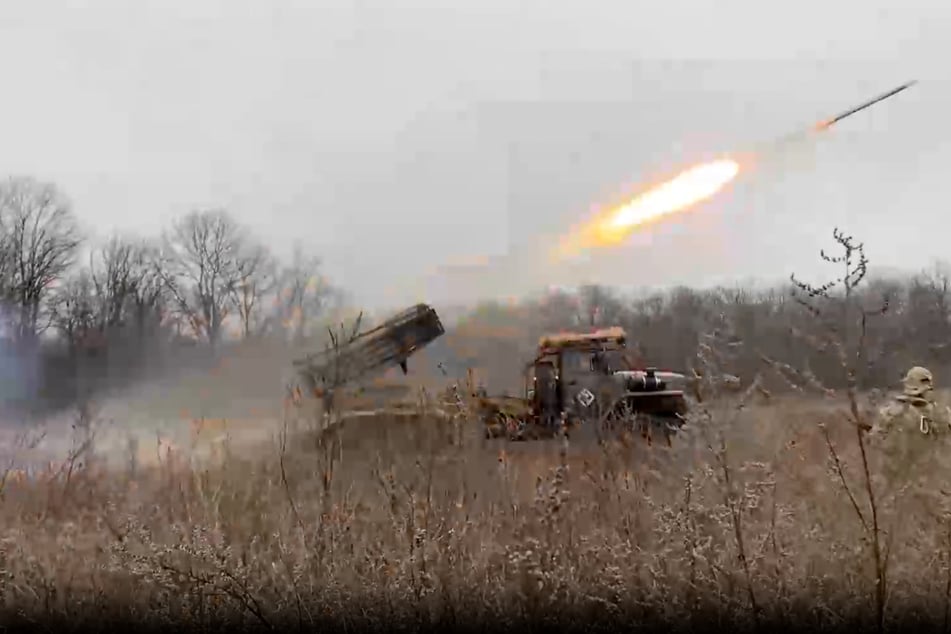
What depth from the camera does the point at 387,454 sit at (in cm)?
586

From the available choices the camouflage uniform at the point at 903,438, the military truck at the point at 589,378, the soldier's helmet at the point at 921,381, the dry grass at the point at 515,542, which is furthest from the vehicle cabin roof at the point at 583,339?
the camouflage uniform at the point at 903,438

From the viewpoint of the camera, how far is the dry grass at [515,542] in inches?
159

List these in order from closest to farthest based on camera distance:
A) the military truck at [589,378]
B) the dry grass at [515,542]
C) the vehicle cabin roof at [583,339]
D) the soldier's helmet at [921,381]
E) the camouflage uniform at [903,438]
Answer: the dry grass at [515,542], the camouflage uniform at [903,438], the soldier's helmet at [921,381], the military truck at [589,378], the vehicle cabin roof at [583,339]

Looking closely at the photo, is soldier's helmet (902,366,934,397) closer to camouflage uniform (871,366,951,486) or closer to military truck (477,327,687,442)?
camouflage uniform (871,366,951,486)

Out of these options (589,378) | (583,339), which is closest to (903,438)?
(589,378)

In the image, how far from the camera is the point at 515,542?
4.45 meters

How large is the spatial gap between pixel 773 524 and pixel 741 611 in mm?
567

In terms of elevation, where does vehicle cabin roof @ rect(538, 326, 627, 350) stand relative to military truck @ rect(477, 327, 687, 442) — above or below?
above

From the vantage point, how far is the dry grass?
4043 millimetres

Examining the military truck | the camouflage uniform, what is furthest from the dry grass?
the military truck

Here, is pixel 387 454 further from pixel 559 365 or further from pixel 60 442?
pixel 559 365

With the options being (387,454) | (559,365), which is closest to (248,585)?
(387,454)

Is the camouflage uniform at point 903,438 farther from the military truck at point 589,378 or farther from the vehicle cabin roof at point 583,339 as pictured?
the vehicle cabin roof at point 583,339

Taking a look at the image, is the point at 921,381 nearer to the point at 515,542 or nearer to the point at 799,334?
the point at 799,334
